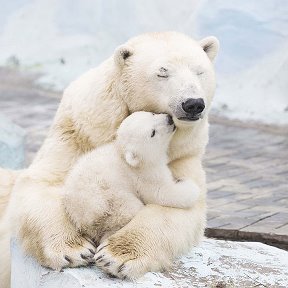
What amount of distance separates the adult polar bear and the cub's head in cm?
5

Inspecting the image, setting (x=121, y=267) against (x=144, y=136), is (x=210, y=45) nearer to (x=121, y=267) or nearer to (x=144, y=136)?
(x=144, y=136)

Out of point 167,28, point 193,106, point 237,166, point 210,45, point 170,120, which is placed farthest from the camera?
point 167,28

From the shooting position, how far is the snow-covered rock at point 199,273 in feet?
10.6

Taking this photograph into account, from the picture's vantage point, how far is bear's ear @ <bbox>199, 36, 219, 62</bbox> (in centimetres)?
354

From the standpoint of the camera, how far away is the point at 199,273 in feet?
11.3

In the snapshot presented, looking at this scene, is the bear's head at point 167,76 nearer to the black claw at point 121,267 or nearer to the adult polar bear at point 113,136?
the adult polar bear at point 113,136

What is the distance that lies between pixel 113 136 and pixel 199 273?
23.6 inches

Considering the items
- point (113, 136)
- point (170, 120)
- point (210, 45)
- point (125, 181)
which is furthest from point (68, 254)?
point (210, 45)

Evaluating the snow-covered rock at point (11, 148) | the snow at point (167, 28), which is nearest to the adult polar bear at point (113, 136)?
the snow-covered rock at point (11, 148)

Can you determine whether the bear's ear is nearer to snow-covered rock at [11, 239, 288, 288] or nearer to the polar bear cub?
the polar bear cub

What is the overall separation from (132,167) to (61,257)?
0.41m

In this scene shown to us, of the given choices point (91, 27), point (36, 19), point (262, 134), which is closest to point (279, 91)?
point (262, 134)

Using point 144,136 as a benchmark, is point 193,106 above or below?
above

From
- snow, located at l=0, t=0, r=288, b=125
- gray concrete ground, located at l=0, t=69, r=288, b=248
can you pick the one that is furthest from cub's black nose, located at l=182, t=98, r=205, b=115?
snow, located at l=0, t=0, r=288, b=125
